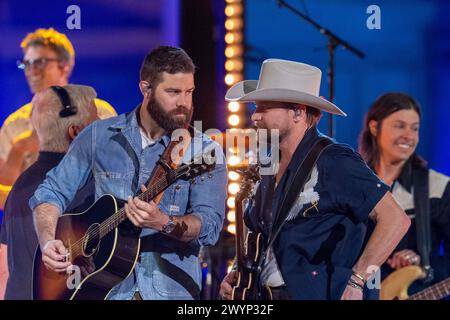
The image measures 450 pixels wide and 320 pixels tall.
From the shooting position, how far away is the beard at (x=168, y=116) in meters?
4.15

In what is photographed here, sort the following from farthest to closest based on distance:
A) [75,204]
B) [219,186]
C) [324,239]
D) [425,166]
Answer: [425,166] < [75,204] < [219,186] < [324,239]

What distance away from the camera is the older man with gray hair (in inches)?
181

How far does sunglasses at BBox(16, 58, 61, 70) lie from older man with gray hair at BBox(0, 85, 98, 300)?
0.94 ft

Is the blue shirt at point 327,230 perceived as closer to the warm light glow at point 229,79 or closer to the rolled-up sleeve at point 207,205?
the rolled-up sleeve at point 207,205

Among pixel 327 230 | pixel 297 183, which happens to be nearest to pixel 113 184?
pixel 297 183

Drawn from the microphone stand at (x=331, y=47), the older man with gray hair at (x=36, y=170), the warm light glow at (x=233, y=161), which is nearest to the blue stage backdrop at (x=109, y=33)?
the older man with gray hair at (x=36, y=170)

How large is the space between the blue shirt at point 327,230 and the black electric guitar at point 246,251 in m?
0.12

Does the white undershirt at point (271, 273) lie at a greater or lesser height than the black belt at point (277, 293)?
greater

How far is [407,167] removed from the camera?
4.83 metres

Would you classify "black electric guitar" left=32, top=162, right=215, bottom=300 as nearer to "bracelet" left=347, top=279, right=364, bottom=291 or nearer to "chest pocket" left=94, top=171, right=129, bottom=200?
"chest pocket" left=94, top=171, right=129, bottom=200

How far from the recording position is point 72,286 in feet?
13.6
